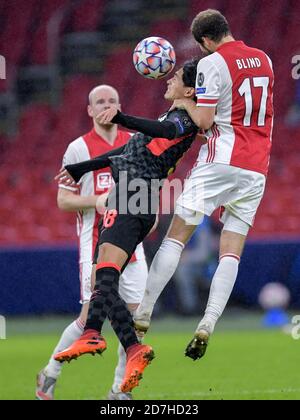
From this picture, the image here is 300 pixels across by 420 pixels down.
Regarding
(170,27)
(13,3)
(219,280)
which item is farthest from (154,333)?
(13,3)

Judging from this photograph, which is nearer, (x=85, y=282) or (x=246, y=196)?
(x=246, y=196)

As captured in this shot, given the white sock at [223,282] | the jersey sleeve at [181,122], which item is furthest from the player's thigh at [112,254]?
the jersey sleeve at [181,122]

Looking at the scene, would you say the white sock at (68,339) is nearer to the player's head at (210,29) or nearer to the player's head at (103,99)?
the player's head at (103,99)

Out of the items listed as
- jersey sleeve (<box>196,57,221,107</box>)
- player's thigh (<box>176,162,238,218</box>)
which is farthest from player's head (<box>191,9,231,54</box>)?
player's thigh (<box>176,162,238,218</box>)

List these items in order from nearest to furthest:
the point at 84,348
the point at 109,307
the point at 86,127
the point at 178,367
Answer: the point at 84,348 < the point at 109,307 < the point at 178,367 < the point at 86,127

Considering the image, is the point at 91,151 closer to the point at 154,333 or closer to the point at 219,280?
the point at 219,280

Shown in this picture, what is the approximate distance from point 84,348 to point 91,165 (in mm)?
1422

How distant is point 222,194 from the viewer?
23.8ft

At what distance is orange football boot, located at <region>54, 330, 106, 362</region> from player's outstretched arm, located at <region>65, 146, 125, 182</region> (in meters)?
1.26

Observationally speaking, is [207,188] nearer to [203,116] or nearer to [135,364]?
[203,116]

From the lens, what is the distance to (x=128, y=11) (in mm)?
20047

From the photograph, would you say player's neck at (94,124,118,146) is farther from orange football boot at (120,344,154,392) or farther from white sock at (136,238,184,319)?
orange football boot at (120,344,154,392)

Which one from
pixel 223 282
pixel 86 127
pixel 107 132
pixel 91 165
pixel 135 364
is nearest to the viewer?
pixel 135 364

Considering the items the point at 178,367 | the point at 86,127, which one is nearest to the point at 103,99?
the point at 178,367
